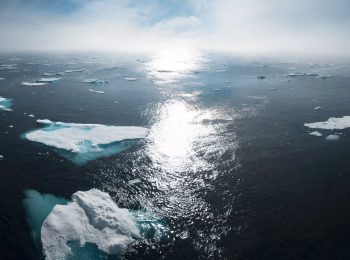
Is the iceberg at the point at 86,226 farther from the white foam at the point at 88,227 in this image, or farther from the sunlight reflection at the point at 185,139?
the sunlight reflection at the point at 185,139

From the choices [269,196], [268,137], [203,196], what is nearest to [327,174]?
[269,196]

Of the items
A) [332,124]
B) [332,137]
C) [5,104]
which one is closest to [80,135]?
[5,104]

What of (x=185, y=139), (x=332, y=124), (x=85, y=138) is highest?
(x=332, y=124)

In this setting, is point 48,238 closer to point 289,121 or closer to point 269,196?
point 269,196

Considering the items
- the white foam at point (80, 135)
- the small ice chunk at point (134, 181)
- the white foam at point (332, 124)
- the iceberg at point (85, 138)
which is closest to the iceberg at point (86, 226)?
the small ice chunk at point (134, 181)

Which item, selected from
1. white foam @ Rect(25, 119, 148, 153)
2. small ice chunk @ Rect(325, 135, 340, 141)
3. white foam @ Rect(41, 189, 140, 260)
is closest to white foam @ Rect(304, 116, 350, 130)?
small ice chunk @ Rect(325, 135, 340, 141)

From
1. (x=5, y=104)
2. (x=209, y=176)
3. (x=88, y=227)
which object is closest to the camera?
(x=88, y=227)

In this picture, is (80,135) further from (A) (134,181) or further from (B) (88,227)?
(B) (88,227)
